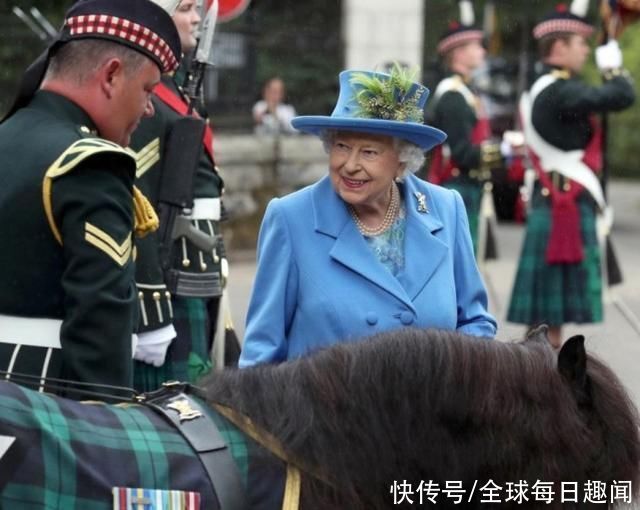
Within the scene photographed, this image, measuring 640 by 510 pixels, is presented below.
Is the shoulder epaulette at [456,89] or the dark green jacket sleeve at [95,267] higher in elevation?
the shoulder epaulette at [456,89]

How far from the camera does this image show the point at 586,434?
298cm

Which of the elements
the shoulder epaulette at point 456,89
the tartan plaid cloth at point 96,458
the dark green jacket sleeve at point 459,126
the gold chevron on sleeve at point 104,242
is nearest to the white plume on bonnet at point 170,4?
the gold chevron on sleeve at point 104,242

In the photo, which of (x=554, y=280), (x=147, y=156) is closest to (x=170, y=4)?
(x=147, y=156)

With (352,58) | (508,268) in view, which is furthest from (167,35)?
(352,58)

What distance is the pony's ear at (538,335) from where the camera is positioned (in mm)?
3174

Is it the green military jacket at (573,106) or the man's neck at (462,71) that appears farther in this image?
the man's neck at (462,71)

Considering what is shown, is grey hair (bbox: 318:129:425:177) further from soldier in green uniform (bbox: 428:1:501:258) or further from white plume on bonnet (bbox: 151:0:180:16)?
soldier in green uniform (bbox: 428:1:501:258)

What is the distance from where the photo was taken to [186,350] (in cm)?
525

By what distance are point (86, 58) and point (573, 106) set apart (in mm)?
5539

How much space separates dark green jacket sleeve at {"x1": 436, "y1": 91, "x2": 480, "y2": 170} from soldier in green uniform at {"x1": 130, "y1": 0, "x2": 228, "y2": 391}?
191 inches

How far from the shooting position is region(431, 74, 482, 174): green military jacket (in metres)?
10.3

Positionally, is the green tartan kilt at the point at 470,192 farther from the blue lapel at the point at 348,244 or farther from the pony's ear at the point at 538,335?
the pony's ear at the point at 538,335

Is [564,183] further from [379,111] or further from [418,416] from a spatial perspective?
[418,416]

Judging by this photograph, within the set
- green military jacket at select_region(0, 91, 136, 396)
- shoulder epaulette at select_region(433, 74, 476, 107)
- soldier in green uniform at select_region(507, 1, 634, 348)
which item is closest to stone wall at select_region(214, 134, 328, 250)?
shoulder epaulette at select_region(433, 74, 476, 107)
